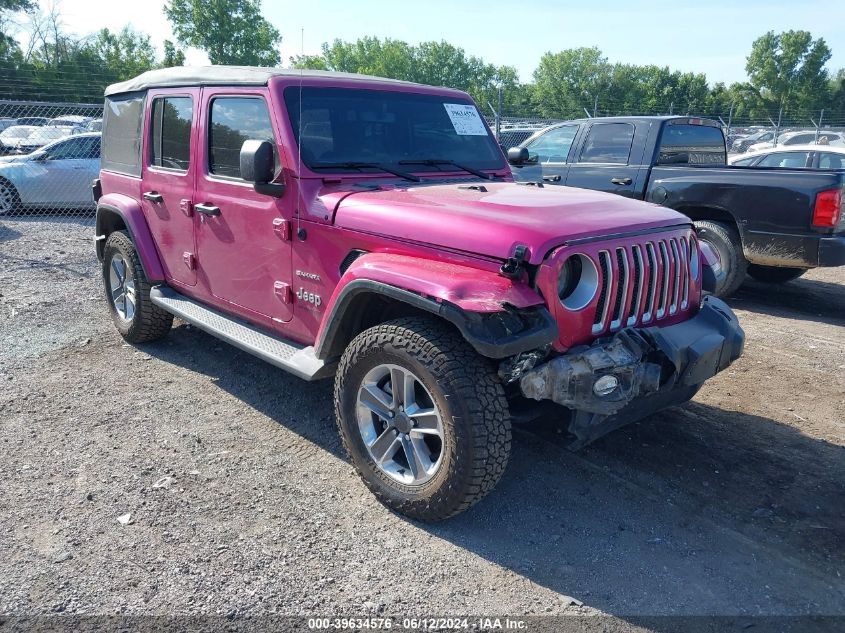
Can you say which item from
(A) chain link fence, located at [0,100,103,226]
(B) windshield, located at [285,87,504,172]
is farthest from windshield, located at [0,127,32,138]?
(B) windshield, located at [285,87,504,172]

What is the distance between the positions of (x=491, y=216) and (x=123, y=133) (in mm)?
3762

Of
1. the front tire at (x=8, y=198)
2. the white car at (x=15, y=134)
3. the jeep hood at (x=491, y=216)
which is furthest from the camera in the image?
the white car at (x=15, y=134)

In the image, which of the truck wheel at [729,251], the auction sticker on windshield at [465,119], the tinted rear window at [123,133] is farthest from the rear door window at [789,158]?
the tinted rear window at [123,133]

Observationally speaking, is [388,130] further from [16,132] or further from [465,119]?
[16,132]

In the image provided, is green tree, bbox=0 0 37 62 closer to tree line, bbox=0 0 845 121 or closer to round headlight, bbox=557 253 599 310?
tree line, bbox=0 0 845 121

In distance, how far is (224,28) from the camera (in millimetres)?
72125

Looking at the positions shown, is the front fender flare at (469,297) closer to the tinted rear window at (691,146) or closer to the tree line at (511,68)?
the tinted rear window at (691,146)

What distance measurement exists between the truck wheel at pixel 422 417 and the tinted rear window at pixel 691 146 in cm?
558

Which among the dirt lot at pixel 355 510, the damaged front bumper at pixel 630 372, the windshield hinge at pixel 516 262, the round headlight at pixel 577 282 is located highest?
the windshield hinge at pixel 516 262

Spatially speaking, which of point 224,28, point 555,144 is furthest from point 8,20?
point 555,144

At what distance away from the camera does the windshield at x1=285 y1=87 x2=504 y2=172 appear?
3.92m

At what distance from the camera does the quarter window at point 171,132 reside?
463 centimetres

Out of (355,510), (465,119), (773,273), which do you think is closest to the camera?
(355,510)

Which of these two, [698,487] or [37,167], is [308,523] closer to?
[698,487]
